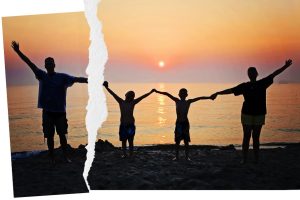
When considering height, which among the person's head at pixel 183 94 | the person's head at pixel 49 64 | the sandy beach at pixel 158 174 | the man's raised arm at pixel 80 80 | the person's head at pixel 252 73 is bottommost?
the sandy beach at pixel 158 174

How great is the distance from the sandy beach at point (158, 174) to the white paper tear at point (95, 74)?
241 mm

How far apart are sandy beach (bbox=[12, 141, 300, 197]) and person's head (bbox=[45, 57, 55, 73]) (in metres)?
1.20

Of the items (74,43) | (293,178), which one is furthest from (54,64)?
(293,178)

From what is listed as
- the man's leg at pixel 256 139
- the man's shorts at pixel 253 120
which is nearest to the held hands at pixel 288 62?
the man's shorts at pixel 253 120

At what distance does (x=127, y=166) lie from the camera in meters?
4.62

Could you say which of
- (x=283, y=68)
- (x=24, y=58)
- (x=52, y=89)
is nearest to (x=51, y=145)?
(x=52, y=89)

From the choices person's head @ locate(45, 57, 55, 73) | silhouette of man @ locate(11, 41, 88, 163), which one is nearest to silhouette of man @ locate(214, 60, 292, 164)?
silhouette of man @ locate(11, 41, 88, 163)

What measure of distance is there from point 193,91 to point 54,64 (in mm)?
1933

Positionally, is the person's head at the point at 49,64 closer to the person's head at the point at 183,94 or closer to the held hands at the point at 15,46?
the held hands at the point at 15,46

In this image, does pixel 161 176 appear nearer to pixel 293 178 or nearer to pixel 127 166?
pixel 127 166

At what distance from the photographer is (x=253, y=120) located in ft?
14.1

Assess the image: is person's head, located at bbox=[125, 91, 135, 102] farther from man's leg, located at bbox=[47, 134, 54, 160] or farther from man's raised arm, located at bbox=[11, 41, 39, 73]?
man's raised arm, located at bbox=[11, 41, 39, 73]

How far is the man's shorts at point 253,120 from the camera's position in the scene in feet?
14.0

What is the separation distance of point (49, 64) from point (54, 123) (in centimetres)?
75
